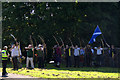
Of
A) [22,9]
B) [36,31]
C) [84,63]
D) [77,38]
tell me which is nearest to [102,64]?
[84,63]

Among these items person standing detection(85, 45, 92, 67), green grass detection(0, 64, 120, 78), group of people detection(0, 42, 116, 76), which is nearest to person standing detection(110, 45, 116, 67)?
group of people detection(0, 42, 116, 76)

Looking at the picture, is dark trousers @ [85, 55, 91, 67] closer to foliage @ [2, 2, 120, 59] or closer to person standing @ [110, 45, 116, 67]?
person standing @ [110, 45, 116, 67]

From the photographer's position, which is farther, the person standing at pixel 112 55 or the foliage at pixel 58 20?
the foliage at pixel 58 20

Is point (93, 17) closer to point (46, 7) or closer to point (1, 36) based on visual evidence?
point (46, 7)

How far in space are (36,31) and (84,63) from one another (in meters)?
8.02

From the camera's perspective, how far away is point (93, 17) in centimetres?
3678

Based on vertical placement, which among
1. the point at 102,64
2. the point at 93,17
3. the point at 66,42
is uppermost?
the point at 93,17

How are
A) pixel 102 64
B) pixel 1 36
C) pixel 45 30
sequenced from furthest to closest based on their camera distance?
pixel 1 36, pixel 45 30, pixel 102 64

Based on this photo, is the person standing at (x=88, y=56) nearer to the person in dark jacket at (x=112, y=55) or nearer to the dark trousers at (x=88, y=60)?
the dark trousers at (x=88, y=60)

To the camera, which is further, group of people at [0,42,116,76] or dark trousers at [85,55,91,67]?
dark trousers at [85,55,91,67]

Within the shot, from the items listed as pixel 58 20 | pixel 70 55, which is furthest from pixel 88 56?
pixel 58 20

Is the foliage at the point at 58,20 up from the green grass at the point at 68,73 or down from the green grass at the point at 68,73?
up

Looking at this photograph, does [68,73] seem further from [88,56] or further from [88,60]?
[88,60]

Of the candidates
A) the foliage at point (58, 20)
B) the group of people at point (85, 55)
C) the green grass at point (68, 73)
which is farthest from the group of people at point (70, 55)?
the foliage at point (58, 20)
